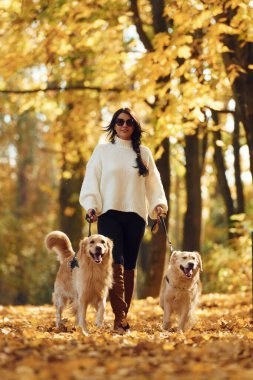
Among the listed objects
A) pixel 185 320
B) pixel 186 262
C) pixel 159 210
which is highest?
pixel 159 210

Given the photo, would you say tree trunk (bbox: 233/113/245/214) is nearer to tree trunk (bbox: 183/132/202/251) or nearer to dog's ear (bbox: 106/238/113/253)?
tree trunk (bbox: 183/132/202/251)

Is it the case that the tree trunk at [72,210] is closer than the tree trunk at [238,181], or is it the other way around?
the tree trunk at [72,210]

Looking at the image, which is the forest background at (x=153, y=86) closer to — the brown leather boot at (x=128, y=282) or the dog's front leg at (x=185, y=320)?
the brown leather boot at (x=128, y=282)

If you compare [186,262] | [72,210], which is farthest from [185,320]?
[72,210]

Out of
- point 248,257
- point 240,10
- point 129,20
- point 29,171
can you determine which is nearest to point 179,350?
point 240,10

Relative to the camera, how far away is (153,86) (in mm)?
11875

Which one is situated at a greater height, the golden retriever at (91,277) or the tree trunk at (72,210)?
the tree trunk at (72,210)

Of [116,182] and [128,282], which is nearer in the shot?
[116,182]

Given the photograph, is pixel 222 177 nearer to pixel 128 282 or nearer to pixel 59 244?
pixel 59 244

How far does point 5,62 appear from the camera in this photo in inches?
525

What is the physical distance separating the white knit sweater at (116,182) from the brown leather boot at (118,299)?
672 millimetres

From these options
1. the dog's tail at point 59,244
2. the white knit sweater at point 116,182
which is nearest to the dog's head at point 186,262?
the white knit sweater at point 116,182

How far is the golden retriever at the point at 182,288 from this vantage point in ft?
27.0

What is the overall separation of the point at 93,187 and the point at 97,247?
0.83 meters
